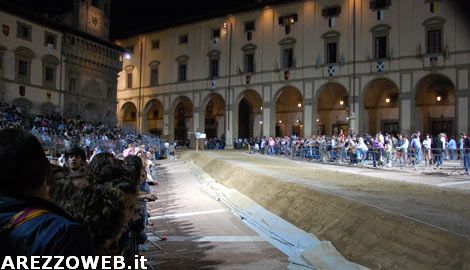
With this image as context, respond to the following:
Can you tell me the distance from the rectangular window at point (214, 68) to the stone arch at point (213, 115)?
242 centimetres

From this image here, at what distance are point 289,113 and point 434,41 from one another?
17.9m

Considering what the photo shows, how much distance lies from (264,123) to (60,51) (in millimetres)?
23712

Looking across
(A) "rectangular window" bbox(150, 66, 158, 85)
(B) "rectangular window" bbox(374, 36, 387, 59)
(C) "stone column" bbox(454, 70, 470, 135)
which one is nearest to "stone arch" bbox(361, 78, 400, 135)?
(B) "rectangular window" bbox(374, 36, 387, 59)

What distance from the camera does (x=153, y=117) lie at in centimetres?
6225

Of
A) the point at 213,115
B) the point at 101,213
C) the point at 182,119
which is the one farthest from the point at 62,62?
the point at 101,213

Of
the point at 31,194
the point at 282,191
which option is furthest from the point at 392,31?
the point at 31,194

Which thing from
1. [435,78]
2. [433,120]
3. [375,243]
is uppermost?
[435,78]

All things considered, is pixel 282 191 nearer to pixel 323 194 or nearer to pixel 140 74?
pixel 323 194

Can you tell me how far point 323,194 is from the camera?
10.5 meters

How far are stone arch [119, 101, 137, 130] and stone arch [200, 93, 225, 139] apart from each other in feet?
35.8

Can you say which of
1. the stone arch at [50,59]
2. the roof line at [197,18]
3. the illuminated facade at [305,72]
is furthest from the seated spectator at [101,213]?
the stone arch at [50,59]

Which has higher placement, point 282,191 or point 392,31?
point 392,31

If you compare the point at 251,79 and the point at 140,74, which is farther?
the point at 140,74

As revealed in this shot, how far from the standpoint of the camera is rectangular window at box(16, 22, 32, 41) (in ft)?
142
